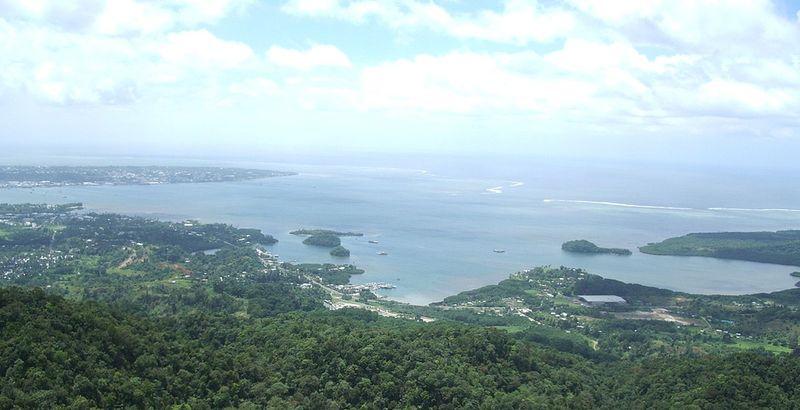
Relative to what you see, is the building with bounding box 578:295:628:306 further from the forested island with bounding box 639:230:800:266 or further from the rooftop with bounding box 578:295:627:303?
the forested island with bounding box 639:230:800:266

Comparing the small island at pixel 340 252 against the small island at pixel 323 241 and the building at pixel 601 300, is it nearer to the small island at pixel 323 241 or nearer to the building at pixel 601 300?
the small island at pixel 323 241

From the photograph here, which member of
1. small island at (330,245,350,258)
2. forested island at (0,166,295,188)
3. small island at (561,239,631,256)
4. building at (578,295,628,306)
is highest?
forested island at (0,166,295,188)

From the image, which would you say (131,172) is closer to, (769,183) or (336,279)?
(336,279)

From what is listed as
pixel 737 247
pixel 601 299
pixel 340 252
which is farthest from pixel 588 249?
pixel 340 252

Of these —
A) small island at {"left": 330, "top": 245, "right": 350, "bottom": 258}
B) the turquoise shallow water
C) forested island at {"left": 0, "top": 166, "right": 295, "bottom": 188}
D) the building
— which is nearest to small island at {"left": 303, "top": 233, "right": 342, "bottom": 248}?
the turquoise shallow water

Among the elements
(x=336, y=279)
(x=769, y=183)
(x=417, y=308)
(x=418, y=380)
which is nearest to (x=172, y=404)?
(x=418, y=380)

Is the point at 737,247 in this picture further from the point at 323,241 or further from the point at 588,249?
the point at 323,241
